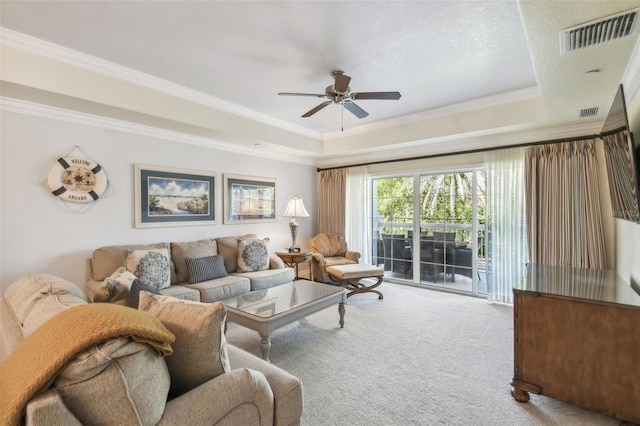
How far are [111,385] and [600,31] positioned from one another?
A: 2710 millimetres

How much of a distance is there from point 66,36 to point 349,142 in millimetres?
3701

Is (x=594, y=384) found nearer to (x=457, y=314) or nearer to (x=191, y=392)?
(x=457, y=314)

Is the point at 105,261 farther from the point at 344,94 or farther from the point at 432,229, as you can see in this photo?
the point at 432,229

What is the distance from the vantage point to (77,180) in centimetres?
314

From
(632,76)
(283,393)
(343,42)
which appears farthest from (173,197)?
(632,76)

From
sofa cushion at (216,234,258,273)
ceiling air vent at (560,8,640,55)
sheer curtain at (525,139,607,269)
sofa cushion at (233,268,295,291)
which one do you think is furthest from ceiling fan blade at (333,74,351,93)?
sheer curtain at (525,139,607,269)

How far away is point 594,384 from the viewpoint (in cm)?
188

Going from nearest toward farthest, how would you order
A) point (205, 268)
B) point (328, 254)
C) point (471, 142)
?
point (205, 268) < point (471, 142) < point (328, 254)

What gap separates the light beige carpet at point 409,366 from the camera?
1952mm

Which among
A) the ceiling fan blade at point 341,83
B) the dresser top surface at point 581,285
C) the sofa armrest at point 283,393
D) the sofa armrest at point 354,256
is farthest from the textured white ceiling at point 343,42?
the sofa armrest at point 354,256

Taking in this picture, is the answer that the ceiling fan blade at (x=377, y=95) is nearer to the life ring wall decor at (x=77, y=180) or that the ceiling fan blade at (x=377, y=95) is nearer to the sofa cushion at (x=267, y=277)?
the sofa cushion at (x=267, y=277)

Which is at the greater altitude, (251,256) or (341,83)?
(341,83)

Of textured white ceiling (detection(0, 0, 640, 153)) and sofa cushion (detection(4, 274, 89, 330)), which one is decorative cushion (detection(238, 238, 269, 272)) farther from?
sofa cushion (detection(4, 274, 89, 330))

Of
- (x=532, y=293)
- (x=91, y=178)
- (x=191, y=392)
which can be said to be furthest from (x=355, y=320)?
(x=91, y=178)
